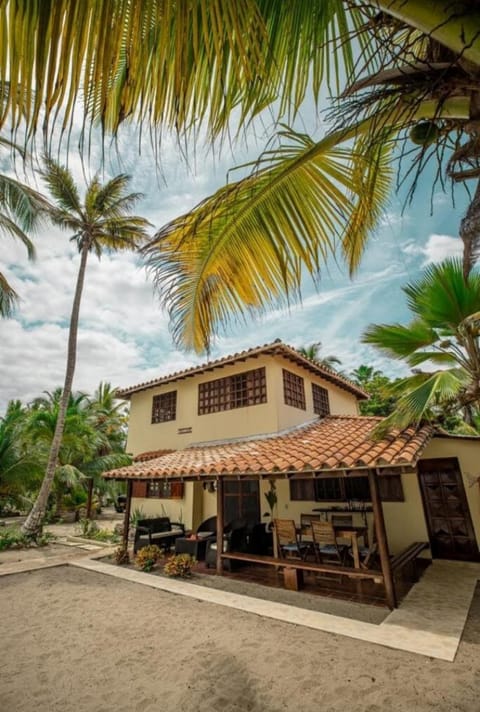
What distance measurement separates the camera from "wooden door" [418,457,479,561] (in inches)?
374

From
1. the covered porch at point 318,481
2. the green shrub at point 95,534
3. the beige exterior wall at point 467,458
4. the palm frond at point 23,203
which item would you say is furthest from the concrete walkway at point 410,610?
the palm frond at point 23,203

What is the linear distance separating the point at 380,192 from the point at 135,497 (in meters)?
16.3

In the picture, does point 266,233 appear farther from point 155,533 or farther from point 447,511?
point 155,533

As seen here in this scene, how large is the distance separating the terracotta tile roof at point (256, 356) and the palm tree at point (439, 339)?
15.8ft

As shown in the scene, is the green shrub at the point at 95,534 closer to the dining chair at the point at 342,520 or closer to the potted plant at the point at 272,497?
the potted plant at the point at 272,497

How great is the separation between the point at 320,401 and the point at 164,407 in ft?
23.3

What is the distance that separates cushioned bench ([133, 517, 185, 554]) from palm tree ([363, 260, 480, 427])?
8384 millimetres

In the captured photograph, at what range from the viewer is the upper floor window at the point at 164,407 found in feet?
50.8

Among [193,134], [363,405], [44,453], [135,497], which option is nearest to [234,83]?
[193,134]

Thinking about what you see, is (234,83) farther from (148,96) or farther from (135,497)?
(135,497)

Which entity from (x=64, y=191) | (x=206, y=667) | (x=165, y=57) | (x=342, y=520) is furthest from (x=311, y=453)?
(x=64, y=191)

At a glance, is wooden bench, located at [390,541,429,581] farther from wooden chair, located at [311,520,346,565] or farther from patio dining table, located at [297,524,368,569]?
wooden chair, located at [311,520,346,565]

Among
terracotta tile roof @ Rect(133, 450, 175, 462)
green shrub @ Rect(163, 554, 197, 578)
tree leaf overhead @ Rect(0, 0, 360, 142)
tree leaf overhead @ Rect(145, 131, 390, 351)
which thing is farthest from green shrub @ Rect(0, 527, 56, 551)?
tree leaf overhead @ Rect(0, 0, 360, 142)

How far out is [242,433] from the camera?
12609 mm
